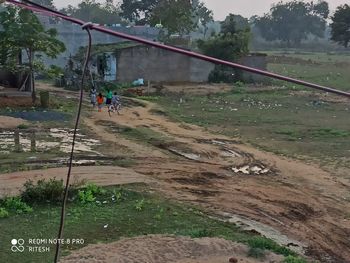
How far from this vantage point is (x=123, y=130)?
814 inches

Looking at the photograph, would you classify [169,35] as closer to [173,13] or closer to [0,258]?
[173,13]

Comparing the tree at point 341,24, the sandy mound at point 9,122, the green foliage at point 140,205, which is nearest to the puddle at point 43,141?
the sandy mound at point 9,122

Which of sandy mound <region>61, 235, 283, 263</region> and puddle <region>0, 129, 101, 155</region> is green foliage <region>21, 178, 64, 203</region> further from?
puddle <region>0, 129, 101, 155</region>

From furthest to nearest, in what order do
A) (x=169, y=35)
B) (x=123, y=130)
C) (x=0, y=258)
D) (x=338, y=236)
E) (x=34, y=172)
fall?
(x=169, y=35), (x=123, y=130), (x=34, y=172), (x=338, y=236), (x=0, y=258)

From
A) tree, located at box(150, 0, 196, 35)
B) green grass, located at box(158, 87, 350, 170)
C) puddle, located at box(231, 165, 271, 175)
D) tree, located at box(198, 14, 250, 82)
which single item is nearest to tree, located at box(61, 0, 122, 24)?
tree, located at box(150, 0, 196, 35)

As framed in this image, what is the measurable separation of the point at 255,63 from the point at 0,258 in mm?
35119

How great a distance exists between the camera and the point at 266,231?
33.8ft

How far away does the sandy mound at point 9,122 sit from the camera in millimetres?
20386

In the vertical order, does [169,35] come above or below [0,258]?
above

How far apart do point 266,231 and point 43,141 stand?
984cm

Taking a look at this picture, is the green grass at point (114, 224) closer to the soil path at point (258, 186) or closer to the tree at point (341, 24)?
the soil path at point (258, 186)

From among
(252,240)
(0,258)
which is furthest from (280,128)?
(0,258)

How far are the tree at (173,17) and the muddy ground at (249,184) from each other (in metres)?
27.7

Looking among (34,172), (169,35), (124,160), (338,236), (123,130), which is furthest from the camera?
(169,35)
